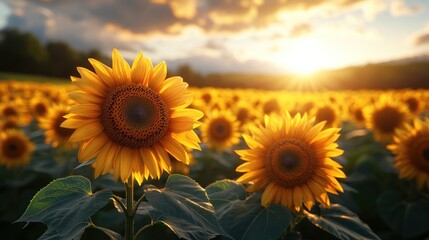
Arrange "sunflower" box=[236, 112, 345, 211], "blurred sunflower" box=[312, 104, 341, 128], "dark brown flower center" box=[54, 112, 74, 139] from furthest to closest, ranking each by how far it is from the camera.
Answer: "blurred sunflower" box=[312, 104, 341, 128] → "dark brown flower center" box=[54, 112, 74, 139] → "sunflower" box=[236, 112, 345, 211]

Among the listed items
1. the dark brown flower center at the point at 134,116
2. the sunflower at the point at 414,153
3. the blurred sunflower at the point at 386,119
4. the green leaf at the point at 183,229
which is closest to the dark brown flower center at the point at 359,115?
the blurred sunflower at the point at 386,119

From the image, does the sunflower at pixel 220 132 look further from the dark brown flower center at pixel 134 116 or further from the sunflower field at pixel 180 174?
the dark brown flower center at pixel 134 116

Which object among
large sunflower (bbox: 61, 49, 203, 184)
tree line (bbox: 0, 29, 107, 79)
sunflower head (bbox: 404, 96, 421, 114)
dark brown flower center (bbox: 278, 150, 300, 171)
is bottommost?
tree line (bbox: 0, 29, 107, 79)

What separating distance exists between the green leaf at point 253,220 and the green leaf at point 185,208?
33 cm

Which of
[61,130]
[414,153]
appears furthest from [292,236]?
[61,130]

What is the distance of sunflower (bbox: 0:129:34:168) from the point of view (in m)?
6.78

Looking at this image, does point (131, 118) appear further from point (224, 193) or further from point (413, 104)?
point (413, 104)

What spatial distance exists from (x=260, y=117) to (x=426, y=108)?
5722mm

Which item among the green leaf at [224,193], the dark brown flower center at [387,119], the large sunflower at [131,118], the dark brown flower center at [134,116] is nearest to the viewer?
the large sunflower at [131,118]

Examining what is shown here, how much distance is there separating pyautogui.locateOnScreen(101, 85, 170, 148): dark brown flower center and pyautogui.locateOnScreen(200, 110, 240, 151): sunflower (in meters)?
4.66

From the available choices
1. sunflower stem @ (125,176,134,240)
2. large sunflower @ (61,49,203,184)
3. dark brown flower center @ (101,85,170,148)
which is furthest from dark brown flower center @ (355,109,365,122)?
sunflower stem @ (125,176,134,240)

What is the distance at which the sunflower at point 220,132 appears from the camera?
7492mm

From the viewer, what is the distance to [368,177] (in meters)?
5.84

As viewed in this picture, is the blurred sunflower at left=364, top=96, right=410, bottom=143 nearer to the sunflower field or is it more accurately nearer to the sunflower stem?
the sunflower field
